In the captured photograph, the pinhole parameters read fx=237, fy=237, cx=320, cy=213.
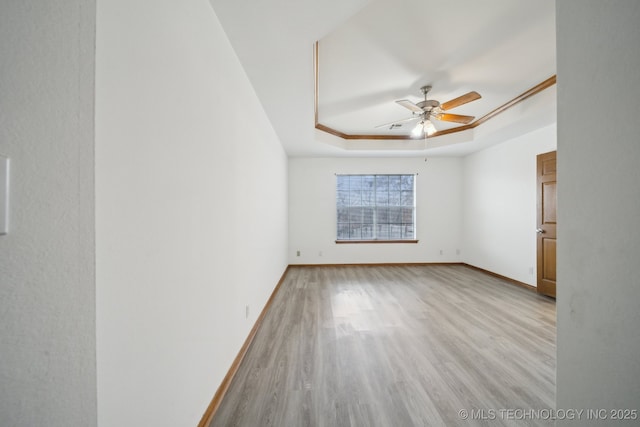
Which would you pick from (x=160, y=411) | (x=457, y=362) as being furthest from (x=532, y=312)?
(x=160, y=411)

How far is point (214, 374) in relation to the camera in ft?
4.56

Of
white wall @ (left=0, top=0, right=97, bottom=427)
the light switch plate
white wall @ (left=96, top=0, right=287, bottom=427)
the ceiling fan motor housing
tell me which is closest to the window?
the ceiling fan motor housing

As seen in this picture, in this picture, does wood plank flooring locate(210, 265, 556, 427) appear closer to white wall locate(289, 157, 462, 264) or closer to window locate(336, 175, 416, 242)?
white wall locate(289, 157, 462, 264)

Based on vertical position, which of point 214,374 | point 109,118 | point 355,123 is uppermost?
point 355,123

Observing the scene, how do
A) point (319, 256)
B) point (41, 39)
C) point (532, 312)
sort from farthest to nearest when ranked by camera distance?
point (319, 256) → point (532, 312) → point (41, 39)

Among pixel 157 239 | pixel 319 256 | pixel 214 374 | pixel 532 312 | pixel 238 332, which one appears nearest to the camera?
pixel 157 239

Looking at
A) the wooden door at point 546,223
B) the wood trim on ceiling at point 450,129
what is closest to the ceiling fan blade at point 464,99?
the wood trim on ceiling at point 450,129

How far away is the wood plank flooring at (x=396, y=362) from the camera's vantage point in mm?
1373

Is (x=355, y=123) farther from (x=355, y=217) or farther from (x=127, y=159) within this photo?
(x=127, y=159)

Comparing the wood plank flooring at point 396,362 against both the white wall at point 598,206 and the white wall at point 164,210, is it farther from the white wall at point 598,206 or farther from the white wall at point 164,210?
the white wall at point 598,206

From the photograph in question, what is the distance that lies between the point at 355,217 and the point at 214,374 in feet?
13.9

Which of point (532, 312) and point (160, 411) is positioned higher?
point (160, 411)

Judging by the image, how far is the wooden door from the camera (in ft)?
10.5

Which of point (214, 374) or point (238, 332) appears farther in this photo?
point (238, 332)
